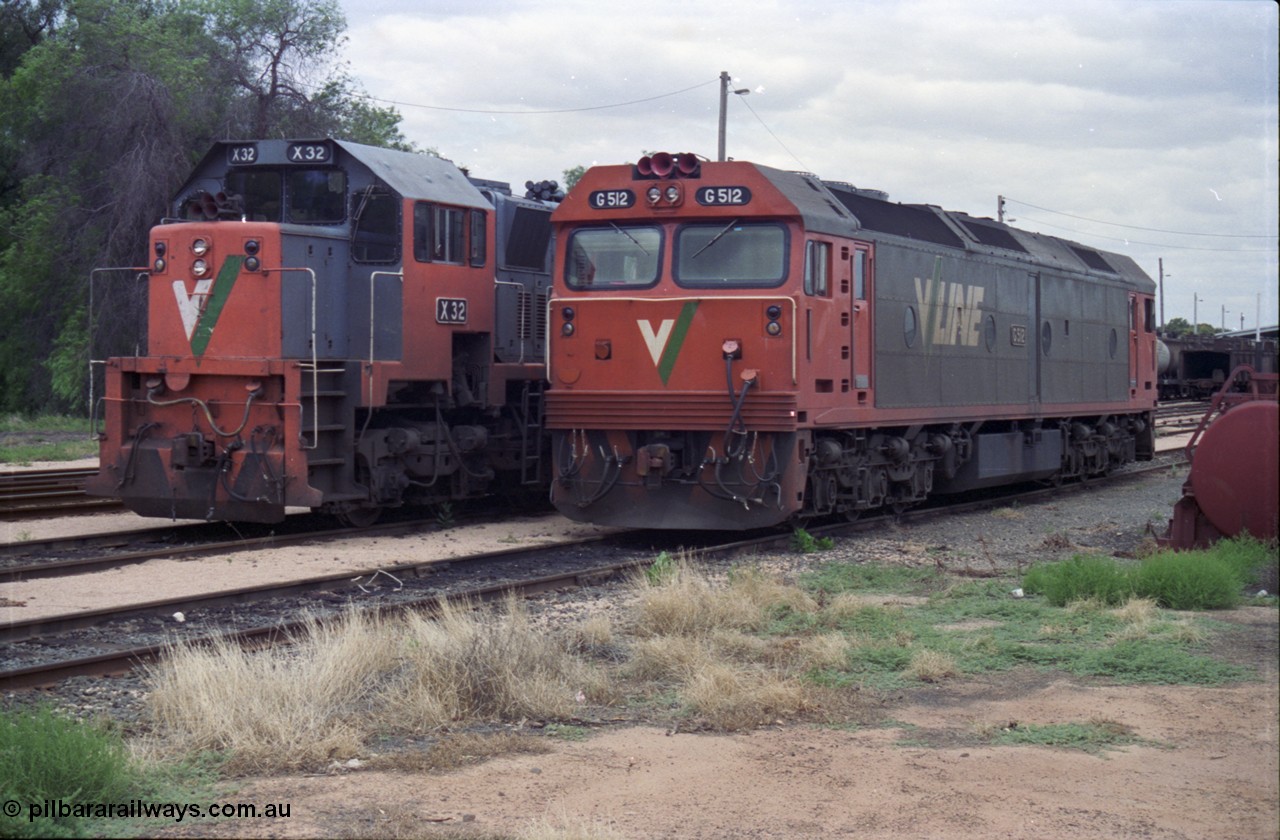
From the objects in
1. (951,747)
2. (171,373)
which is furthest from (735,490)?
(951,747)

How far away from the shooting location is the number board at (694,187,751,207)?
13812mm

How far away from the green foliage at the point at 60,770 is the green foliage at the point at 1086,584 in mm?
7229

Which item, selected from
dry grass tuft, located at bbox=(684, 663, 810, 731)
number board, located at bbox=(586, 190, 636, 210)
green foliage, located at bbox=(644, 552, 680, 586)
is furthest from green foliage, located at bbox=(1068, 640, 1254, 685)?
number board, located at bbox=(586, 190, 636, 210)

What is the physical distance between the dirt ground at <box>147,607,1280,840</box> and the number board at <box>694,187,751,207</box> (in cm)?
720

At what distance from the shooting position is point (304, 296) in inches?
576

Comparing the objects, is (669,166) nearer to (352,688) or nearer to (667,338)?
(667,338)

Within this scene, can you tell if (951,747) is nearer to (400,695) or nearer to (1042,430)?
(400,695)

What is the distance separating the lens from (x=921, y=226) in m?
17.0

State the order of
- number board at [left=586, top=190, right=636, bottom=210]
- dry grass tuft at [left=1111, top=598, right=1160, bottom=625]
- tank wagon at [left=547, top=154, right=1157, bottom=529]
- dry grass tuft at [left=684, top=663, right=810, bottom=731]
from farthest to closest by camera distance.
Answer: number board at [left=586, top=190, right=636, bottom=210] < tank wagon at [left=547, top=154, right=1157, bottom=529] < dry grass tuft at [left=1111, top=598, right=1160, bottom=625] < dry grass tuft at [left=684, top=663, right=810, bottom=731]

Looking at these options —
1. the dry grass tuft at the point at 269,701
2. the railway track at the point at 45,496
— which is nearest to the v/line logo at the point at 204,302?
the railway track at the point at 45,496

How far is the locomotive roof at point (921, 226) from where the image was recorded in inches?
559

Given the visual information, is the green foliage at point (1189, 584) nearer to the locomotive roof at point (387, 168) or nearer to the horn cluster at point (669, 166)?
the horn cluster at point (669, 166)

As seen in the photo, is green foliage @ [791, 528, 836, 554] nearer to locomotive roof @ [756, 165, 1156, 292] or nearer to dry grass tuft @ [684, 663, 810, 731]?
locomotive roof @ [756, 165, 1156, 292]

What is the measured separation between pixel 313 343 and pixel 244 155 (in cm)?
282
